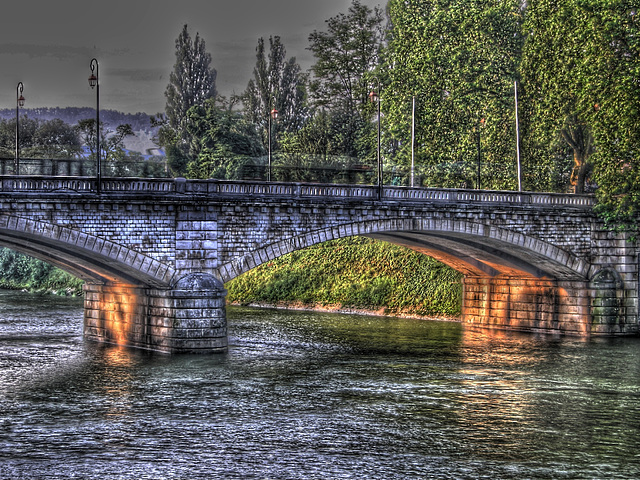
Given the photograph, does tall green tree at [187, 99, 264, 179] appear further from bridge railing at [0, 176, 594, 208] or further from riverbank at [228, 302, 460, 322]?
bridge railing at [0, 176, 594, 208]

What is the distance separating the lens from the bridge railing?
103 ft

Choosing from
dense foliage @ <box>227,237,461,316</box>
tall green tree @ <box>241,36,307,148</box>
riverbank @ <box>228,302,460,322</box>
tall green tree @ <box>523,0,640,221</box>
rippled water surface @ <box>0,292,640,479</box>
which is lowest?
rippled water surface @ <box>0,292,640,479</box>

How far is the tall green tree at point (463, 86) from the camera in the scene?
51406 millimetres

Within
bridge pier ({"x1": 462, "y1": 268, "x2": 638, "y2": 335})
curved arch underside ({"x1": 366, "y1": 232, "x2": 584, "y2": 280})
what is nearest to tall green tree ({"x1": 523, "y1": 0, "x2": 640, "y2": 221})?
bridge pier ({"x1": 462, "y1": 268, "x2": 638, "y2": 335})

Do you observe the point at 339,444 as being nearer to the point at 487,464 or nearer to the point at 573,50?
the point at 487,464

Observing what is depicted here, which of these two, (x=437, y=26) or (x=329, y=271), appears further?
(x=329, y=271)

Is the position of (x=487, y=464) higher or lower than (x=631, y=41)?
lower

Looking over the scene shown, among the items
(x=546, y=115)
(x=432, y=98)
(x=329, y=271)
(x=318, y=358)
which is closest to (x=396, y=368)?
(x=318, y=358)

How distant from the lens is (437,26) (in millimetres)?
53906

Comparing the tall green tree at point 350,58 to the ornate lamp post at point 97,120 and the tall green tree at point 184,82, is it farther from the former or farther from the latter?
the ornate lamp post at point 97,120

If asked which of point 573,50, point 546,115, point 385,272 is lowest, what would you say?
point 385,272

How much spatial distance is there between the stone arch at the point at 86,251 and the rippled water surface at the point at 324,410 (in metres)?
3.24

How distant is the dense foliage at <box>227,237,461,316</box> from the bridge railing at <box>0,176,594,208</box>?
13.2 meters

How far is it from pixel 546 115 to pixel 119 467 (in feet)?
109
